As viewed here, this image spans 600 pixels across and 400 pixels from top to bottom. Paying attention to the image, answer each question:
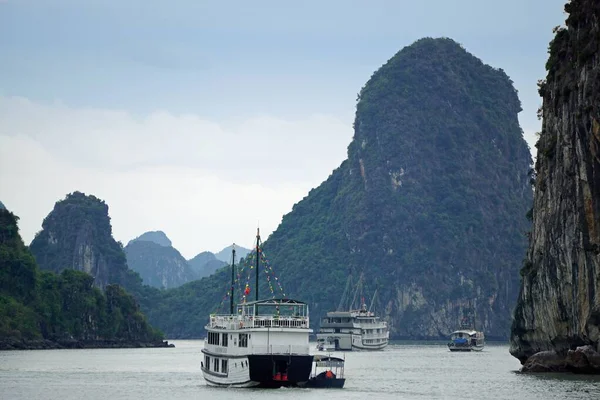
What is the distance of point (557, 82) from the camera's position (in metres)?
84.4

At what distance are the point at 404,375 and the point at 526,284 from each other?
14824 millimetres

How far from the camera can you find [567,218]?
257 ft

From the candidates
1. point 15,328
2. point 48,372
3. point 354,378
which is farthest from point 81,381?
point 15,328

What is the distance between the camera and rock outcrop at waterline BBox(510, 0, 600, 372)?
73500 millimetres

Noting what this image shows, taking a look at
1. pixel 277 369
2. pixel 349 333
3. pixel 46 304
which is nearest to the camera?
pixel 277 369

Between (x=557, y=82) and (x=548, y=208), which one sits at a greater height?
(x=557, y=82)

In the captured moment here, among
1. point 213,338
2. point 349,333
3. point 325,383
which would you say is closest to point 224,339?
point 213,338

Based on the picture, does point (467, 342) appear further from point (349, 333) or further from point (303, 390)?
point (303, 390)

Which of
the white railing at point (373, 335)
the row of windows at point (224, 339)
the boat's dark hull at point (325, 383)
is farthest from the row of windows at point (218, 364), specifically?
the white railing at point (373, 335)

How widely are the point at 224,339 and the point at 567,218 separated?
81.9 feet

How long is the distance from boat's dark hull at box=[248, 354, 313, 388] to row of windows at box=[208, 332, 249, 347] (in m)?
1.30

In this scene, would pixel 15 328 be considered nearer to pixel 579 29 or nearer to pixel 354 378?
pixel 354 378

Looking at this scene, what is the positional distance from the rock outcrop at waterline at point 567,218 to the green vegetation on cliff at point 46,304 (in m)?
99.5

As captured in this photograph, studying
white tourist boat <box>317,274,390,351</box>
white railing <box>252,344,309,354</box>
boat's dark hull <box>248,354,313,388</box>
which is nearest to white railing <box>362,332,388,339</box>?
white tourist boat <box>317,274,390,351</box>
